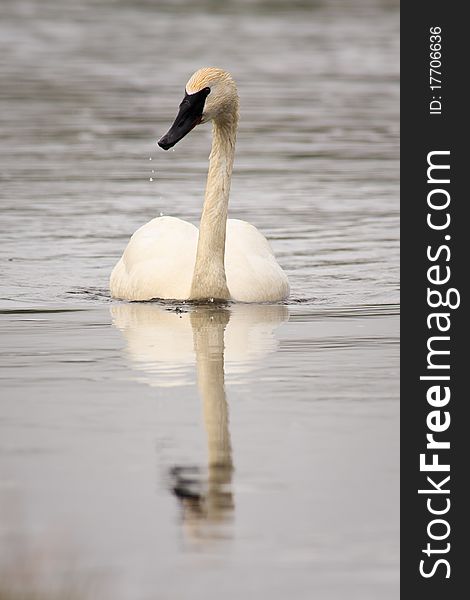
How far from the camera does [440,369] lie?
916 cm

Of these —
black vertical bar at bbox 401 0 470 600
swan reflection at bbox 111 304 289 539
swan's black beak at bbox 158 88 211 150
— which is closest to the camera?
black vertical bar at bbox 401 0 470 600

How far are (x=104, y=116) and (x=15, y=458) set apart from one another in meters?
17.6

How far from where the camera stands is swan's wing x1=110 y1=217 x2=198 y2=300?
11977mm

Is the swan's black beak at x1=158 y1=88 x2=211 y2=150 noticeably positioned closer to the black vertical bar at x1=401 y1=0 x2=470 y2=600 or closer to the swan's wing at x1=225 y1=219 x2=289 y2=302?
the swan's wing at x1=225 y1=219 x2=289 y2=302

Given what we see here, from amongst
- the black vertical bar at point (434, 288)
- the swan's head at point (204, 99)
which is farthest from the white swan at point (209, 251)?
the black vertical bar at point (434, 288)

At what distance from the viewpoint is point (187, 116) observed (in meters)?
11.7

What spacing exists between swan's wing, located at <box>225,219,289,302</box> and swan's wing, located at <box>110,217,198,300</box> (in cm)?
29

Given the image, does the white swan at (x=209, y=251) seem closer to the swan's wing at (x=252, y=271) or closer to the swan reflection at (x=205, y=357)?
the swan's wing at (x=252, y=271)

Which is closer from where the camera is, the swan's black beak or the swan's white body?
the swan's black beak

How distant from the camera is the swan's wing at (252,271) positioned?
11.8m

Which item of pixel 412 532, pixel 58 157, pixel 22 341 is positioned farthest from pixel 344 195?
pixel 412 532

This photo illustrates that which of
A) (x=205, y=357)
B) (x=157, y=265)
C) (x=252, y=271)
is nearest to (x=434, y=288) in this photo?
(x=252, y=271)

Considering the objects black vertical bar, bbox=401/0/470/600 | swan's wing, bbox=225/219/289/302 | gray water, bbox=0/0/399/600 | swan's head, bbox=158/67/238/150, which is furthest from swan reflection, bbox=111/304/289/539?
swan's head, bbox=158/67/238/150

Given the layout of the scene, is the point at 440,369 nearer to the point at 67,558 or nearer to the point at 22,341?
the point at 22,341
